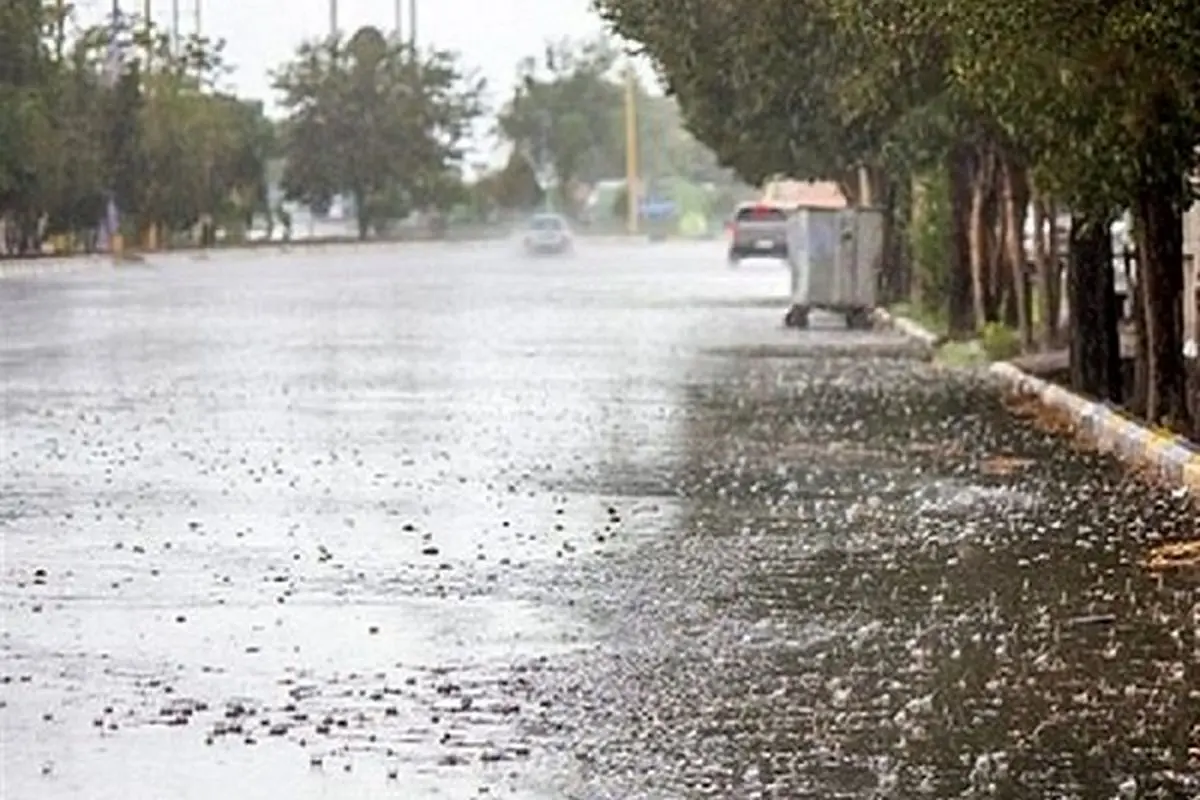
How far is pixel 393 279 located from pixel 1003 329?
4260 cm

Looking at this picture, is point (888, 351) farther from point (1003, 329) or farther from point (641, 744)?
point (641, 744)

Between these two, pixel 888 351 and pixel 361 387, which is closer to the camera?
pixel 361 387

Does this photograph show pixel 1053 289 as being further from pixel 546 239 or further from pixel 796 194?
pixel 546 239

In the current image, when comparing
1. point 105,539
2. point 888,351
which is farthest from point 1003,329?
point 105,539

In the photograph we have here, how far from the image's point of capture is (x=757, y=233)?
9269 cm

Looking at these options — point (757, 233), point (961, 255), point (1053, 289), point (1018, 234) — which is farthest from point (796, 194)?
point (1053, 289)

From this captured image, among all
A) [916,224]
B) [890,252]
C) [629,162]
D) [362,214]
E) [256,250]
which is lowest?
[256,250]

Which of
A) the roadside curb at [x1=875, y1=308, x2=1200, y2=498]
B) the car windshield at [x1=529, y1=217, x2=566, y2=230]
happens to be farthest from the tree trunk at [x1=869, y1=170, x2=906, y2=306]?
the car windshield at [x1=529, y1=217, x2=566, y2=230]

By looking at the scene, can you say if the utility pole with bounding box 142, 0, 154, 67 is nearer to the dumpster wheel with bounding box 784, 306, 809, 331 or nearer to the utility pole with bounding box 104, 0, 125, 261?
the utility pole with bounding box 104, 0, 125, 261

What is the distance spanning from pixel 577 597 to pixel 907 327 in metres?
30.7

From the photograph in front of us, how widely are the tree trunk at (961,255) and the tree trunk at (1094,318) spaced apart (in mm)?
11679

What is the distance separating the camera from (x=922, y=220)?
44.8 metres

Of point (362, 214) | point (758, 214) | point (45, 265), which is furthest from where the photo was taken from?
point (362, 214)

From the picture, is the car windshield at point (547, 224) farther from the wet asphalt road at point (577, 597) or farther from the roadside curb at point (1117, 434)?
the wet asphalt road at point (577, 597)
